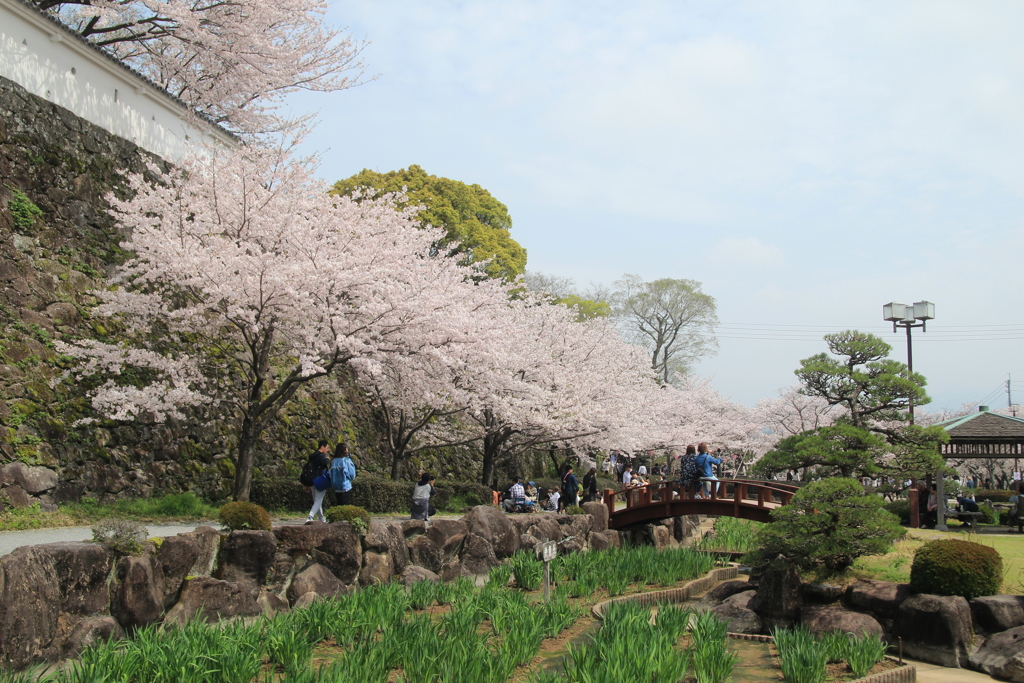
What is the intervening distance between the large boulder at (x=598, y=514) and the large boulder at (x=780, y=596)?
7.07m

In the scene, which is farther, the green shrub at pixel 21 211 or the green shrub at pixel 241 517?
the green shrub at pixel 21 211

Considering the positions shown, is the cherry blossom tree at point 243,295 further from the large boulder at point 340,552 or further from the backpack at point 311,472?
the large boulder at point 340,552

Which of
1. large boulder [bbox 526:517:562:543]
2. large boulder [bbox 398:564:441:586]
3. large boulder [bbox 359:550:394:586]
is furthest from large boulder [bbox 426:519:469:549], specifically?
large boulder [bbox 526:517:562:543]

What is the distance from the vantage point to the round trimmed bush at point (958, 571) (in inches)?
386

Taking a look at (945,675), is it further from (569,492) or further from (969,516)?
(569,492)

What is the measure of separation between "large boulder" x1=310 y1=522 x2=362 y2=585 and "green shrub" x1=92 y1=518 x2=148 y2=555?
112 inches

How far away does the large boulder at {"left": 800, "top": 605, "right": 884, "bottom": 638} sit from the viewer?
32.5 ft

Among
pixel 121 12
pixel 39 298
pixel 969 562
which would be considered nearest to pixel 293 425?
pixel 39 298

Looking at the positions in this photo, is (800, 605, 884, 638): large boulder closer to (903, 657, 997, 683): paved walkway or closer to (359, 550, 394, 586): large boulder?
(903, 657, 997, 683): paved walkway

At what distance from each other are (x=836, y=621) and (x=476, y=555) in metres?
6.14

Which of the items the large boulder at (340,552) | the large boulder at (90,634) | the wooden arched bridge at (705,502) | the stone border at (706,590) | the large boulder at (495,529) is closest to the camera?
the large boulder at (90,634)

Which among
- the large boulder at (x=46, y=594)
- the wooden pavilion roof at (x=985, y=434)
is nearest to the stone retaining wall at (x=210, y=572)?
the large boulder at (x=46, y=594)

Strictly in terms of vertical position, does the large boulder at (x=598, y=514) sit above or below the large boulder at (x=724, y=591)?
above

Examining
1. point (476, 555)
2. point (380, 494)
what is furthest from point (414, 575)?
point (380, 494)
